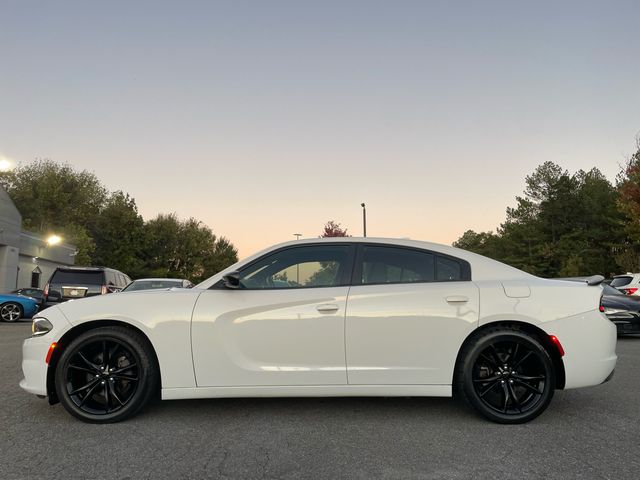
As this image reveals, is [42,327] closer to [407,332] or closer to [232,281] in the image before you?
[232,281]

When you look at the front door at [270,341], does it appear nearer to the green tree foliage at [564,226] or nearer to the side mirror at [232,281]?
the side mirror at [232,281]

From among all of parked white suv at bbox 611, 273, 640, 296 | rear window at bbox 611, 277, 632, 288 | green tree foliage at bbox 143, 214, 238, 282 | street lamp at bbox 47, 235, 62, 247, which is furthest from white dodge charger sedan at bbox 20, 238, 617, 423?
green tree foliage at bbox 143, 214, 238, 282

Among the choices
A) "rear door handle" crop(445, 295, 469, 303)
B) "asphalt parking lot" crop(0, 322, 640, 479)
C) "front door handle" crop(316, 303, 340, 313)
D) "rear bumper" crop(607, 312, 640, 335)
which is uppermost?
"rear door handle" crop(445, 295, 469, 303)

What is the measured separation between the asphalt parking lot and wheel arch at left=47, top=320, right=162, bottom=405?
25 centimetres

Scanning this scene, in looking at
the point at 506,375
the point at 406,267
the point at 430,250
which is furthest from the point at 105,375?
the point at 506,375

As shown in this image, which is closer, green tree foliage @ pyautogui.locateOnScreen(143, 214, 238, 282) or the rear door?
the rear door

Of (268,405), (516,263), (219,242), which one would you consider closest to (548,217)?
(516,263)

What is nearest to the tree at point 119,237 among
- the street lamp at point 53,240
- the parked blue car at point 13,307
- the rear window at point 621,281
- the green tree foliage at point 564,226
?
the street lamp at point 53,240

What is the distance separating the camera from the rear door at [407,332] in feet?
13.3

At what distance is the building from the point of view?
30.3 m

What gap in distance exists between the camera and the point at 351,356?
405 centimetres

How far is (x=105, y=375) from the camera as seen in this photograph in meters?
4.10

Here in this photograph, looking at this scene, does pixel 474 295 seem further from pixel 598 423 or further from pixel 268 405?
pixel 268 405

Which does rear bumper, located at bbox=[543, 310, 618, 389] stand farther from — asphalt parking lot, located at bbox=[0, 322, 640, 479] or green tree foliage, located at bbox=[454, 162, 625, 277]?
green tree foliage, located at bbox=[454, 162, 625, 277]
